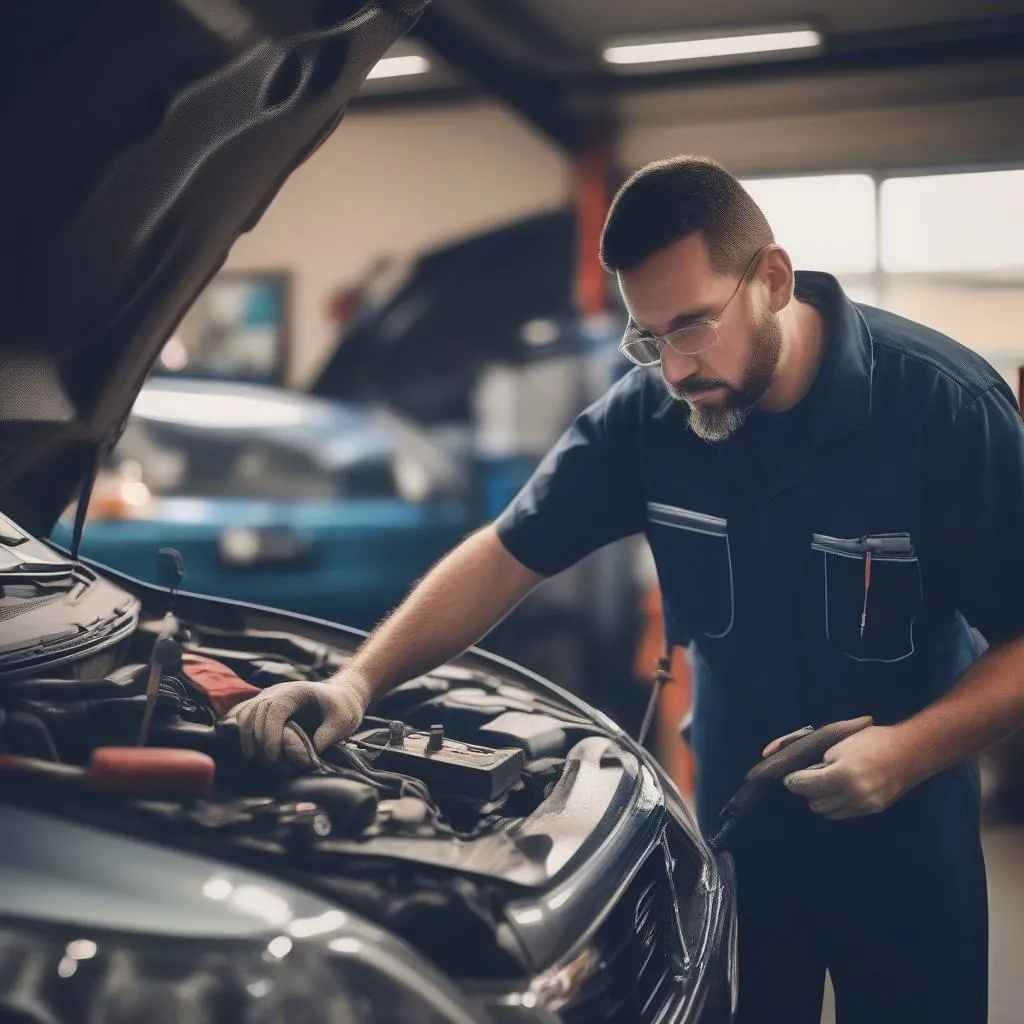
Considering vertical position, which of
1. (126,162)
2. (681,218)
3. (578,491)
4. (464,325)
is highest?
(126,162)

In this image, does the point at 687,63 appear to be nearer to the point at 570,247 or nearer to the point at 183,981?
the point at 570,247

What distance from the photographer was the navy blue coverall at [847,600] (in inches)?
52.4

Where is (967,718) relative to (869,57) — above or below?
below

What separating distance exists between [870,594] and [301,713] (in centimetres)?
68

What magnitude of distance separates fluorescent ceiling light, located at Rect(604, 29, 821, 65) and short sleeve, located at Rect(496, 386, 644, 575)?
7.69ft

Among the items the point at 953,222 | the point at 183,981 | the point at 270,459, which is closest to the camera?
the point at 183,981

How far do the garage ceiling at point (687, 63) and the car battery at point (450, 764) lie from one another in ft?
7.45

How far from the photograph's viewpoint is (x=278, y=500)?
11.3 feet

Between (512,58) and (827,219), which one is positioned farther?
(512,58)

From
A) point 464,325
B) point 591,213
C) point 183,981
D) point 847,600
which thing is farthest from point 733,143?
point 183,981

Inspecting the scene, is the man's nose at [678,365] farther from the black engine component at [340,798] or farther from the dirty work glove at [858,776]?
the black engine component at [340,798]

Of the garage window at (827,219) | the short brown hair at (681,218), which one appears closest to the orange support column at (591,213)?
the garage window at (827,219)

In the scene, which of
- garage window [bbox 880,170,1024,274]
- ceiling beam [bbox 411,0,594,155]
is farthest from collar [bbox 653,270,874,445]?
ceiling beam [bbox 411,0,594,155]

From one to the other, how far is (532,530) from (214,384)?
2.38 m
